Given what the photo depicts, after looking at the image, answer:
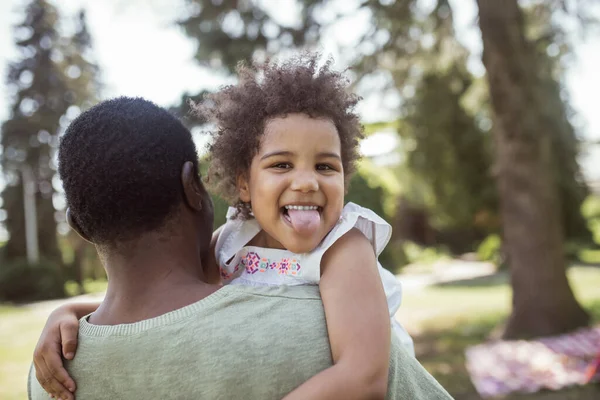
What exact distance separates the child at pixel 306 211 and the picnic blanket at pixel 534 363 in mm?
5013

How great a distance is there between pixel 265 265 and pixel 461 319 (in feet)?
30.1

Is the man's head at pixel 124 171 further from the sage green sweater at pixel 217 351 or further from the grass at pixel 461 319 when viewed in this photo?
the grass at pixel 461 319

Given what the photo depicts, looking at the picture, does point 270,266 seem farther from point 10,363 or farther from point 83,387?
point 10,363

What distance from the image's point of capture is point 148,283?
4.59 feet

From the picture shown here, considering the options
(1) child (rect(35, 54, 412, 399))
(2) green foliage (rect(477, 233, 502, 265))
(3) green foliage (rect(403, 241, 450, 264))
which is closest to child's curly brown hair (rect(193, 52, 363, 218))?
(1) child (rect(35, 54, 412, 399))

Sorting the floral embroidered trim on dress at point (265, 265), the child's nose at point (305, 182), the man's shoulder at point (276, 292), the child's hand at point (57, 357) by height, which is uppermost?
the child's nose at point (305, 182)

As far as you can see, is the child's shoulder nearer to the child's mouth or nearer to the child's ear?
the child's mouth

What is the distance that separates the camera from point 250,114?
174cm

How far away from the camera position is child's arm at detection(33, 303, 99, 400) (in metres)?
1.38

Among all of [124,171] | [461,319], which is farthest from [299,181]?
[461,319]

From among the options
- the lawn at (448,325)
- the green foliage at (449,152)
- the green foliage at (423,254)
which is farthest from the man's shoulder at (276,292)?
the green foliage at (423,254)

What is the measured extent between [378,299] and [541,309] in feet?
24.6

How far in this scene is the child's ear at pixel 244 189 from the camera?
5.88 ft

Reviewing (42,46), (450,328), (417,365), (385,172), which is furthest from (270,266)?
(42,46)
